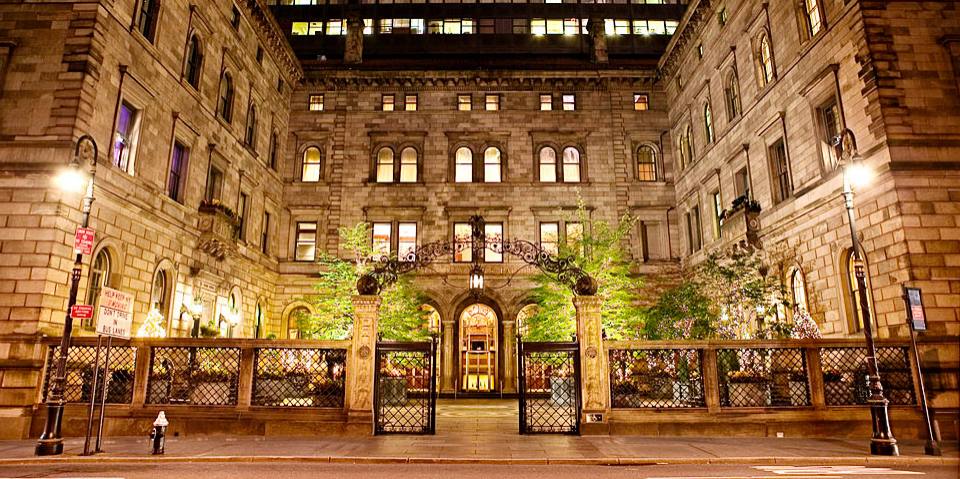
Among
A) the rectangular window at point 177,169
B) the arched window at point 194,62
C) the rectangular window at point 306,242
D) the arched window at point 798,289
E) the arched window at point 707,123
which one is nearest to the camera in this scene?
the arched window at point 798,289

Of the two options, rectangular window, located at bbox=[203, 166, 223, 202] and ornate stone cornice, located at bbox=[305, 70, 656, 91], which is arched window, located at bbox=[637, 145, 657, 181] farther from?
rectangular window, located at bbox=[203, 166, 223, 202]

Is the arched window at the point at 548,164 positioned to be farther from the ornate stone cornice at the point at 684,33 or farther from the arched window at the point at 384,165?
the arched window at the point at 384,165

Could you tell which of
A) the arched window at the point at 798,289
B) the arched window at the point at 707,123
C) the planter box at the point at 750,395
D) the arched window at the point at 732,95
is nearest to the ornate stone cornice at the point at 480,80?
the arched window at the point at 707,123

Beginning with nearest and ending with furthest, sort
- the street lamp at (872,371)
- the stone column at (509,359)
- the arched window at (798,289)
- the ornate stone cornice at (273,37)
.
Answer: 1. the street lamp at (872,371)
2. the arched window at (798,289)
3. the ornate stone cornice at (273,37)
4. the stone column at (509,359)

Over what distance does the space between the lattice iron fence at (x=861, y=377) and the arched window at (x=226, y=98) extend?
23674mm

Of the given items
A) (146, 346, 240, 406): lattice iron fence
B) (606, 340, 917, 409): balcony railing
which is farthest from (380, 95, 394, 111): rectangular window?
(606, 340, 917, 409): balcony railing

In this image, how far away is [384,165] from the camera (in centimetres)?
3011

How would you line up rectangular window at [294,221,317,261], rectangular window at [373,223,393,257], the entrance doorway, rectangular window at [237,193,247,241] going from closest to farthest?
rectangular window at [237,193,247,241], the entrance doorway, rectangular window at [373,223,393,257], rectangular window at [294,221,317,261]

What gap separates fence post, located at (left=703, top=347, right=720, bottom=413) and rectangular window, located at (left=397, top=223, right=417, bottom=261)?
1832 centimetres

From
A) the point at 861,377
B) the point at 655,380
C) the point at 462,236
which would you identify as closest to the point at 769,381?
the point at 861,377

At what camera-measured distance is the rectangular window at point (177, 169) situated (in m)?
19.9

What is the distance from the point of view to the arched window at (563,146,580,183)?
97.9 ft

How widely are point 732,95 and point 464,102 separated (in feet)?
46.5

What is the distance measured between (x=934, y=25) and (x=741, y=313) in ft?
32.9
